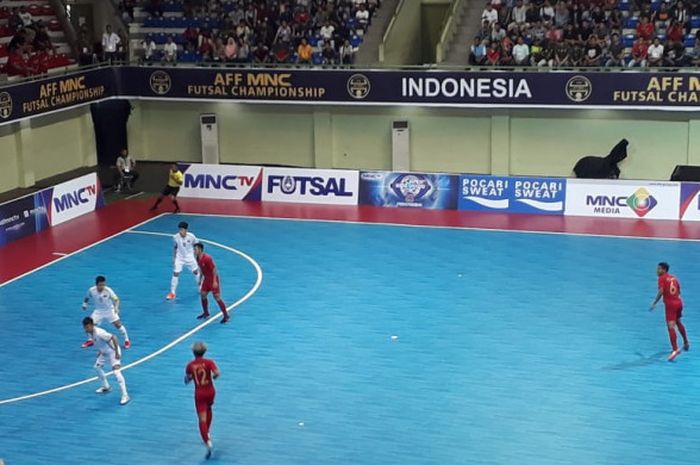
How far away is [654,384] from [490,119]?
59.5 ft

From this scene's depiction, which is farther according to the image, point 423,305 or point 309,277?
point 309,277

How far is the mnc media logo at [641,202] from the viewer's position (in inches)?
1229

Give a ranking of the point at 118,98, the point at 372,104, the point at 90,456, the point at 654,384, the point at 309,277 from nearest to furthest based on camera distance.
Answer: the point at 90,456
the point at 654,384
the point at 309,277
the point at 372,104
the point at 118,98

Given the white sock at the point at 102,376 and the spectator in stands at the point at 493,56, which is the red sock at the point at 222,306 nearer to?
the white sock at the point at 102,376

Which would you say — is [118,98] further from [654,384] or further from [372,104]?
[654,384]

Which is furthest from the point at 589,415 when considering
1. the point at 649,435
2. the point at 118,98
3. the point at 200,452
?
the point at 118,98

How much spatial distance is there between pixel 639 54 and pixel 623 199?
4751 mm

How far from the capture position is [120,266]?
2791 cm

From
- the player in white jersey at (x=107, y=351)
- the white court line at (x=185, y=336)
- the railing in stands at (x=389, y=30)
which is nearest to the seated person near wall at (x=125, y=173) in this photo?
the white court line at (x=185, y=336)

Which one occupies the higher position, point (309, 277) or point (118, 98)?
point (118, 98)

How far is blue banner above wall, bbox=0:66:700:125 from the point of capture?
32.9m

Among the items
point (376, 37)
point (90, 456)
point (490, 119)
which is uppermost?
point (376, 37)

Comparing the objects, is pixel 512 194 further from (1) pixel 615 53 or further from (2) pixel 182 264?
(2) pixel 182 264

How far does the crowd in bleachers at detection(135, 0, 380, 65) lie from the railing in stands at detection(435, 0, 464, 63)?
9.31 feet
